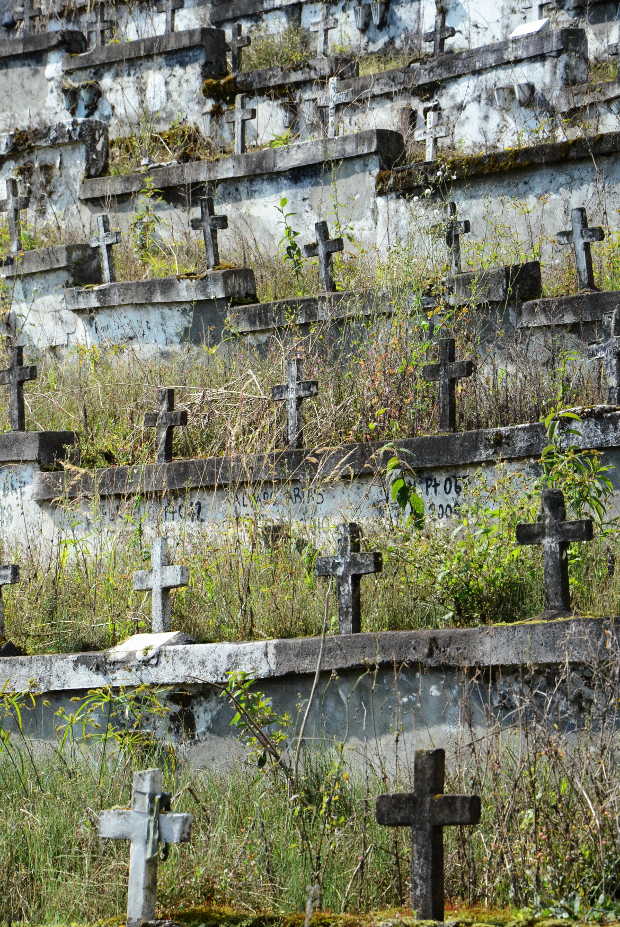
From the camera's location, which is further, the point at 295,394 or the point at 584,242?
the point at 584,242

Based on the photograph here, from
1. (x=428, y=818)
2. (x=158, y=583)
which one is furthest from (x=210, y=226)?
(x=428, y=818)

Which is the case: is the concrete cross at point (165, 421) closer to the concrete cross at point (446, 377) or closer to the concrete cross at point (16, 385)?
the concrete cross at point (16, 385)

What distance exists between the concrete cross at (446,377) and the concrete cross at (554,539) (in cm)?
188

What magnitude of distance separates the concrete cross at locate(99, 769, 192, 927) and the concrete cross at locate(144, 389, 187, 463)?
13.6 feet

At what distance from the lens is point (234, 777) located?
5.75 meters

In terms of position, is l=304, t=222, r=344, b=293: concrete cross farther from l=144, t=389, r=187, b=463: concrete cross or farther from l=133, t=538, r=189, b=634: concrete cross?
l=133, t=538, r=189, b=634: concrete cross

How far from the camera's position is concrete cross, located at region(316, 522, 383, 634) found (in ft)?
20.2

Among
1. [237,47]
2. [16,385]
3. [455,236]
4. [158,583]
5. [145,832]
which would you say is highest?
[237,47]

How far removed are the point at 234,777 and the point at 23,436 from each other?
379cm

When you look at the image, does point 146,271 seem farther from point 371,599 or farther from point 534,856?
point 534,856

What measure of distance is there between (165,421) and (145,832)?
425cm

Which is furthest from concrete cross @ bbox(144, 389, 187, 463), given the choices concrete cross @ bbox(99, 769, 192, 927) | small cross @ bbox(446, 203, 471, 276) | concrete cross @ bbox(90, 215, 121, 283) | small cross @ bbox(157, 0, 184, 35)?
small cross @ bbox(157, 0, 184, 35)

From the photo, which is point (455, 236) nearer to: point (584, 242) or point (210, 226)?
point (584, 242)

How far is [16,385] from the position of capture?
366 inches
